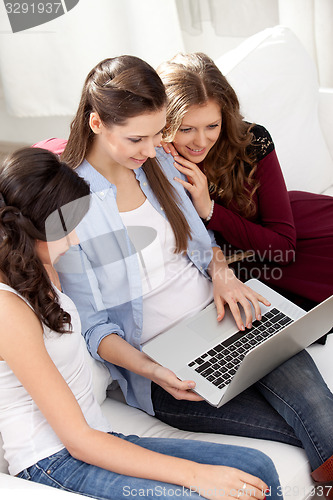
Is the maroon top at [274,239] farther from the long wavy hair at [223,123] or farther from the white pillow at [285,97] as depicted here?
the white pillow at [285,97]

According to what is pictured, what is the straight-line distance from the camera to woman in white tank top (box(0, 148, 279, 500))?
0.96m

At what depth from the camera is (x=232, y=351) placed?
1.29 metres

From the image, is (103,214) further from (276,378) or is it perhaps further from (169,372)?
(276,378)

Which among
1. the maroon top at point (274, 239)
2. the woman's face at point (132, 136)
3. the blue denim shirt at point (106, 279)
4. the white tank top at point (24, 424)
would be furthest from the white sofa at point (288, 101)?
the white tank top at point (24, 424)

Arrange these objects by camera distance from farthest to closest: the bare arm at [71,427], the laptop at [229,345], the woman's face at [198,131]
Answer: the woman's face at [198,131], the laptop at [229,345], the bare arm at [71,427]

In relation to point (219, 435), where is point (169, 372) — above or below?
above

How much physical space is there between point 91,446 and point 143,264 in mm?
476

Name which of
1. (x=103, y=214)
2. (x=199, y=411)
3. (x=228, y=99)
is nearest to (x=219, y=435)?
(x=199, y=411)

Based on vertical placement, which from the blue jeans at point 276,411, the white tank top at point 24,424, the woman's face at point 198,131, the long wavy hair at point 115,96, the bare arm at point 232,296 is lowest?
the blue jeans at point 276,411

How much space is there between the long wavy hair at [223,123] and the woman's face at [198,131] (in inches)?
0.7

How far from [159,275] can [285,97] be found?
0.79 metres

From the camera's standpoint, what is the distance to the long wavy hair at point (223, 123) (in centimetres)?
138

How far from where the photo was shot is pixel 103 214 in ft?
4.29

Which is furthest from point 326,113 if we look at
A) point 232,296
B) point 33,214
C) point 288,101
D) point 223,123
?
point 33,214
